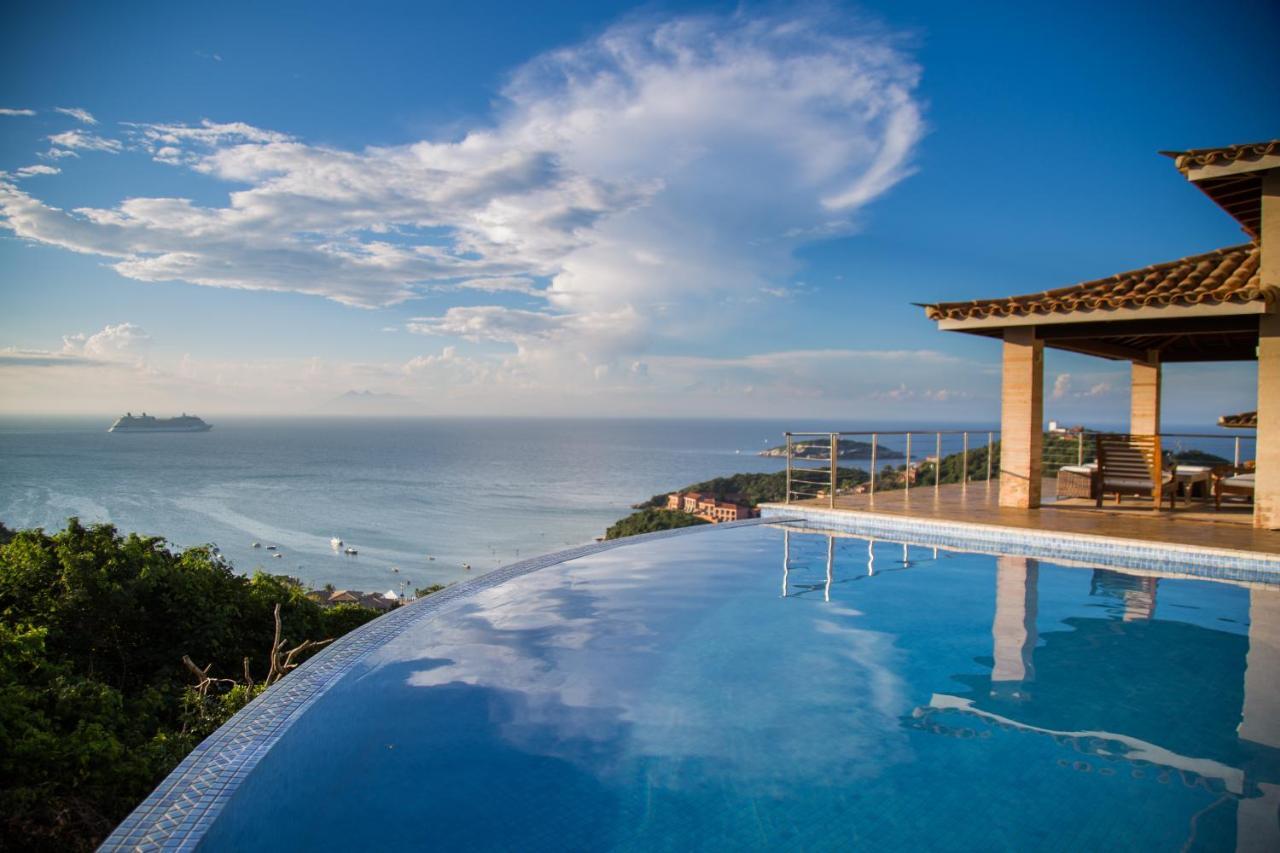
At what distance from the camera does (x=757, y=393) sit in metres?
35.7

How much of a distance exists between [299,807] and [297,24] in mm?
17867

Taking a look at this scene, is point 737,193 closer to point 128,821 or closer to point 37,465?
point 128,821

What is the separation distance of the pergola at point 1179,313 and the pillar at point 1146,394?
1.34m

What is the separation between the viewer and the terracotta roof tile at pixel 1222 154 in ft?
22.1

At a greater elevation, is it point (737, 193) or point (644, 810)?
point (737, 193)

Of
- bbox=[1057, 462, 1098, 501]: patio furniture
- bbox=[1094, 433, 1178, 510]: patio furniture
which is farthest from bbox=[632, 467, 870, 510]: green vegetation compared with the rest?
bbox=[1094, 433, 1178, 510]: patio furniture

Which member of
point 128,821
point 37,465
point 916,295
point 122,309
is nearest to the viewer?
point 128,821

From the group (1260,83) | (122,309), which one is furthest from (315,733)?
(122,309)

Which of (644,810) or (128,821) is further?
(644,810)

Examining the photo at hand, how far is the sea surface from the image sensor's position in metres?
37.7

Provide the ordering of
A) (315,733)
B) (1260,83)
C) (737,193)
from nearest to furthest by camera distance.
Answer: (315,733) → (1260,83) → (737,193)

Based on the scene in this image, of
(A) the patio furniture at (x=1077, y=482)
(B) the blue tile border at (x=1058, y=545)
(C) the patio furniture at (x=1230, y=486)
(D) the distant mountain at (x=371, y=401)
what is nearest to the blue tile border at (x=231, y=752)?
(B) the blue tile border at (x=1058, y=545)

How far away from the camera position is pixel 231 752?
2.76 metres

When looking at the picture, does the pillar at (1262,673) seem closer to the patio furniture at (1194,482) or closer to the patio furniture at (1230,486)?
the patio furniture at (1230,486)
